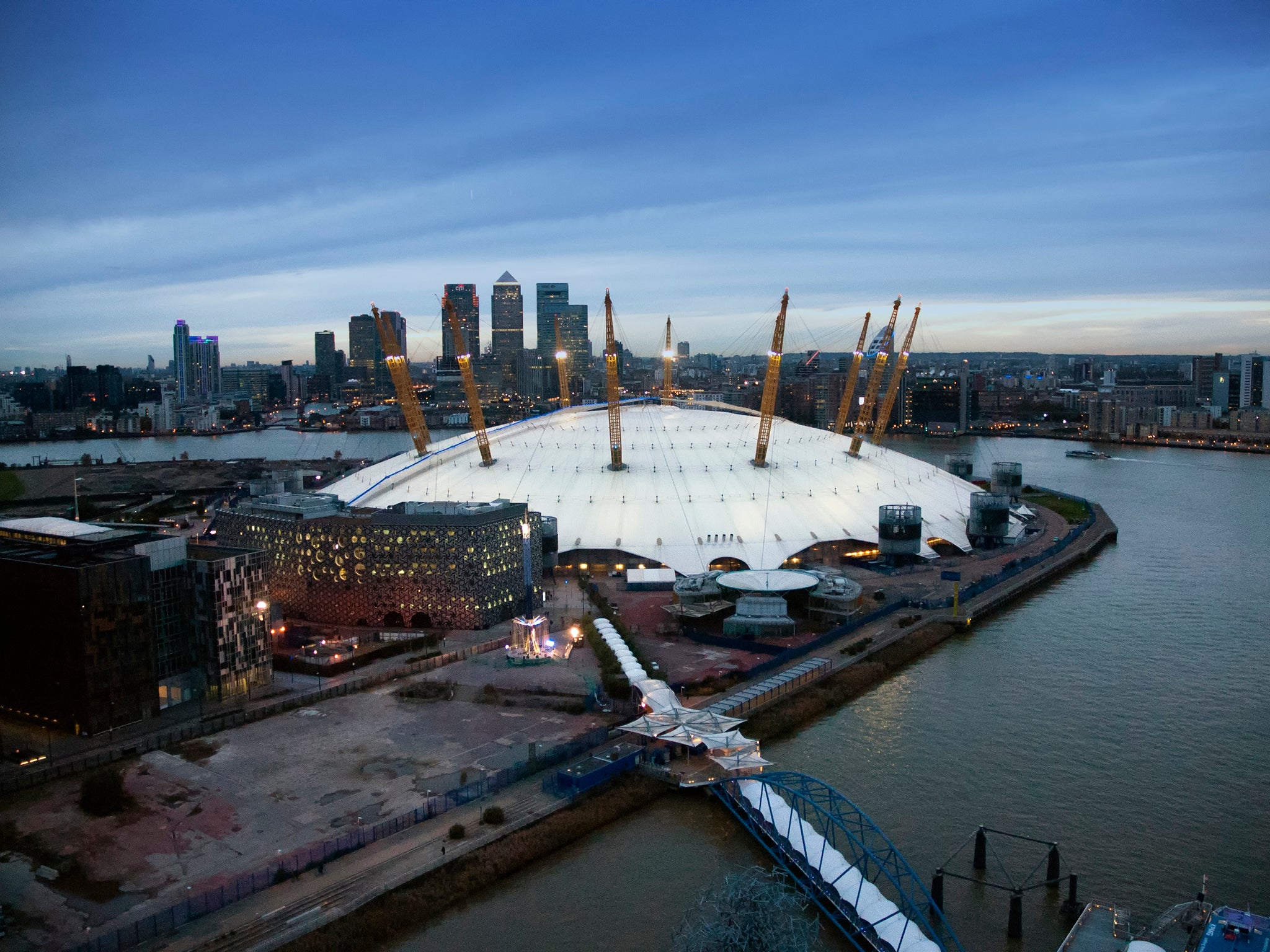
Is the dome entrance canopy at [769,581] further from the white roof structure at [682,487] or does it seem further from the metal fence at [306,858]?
the metal fence at [306,858]

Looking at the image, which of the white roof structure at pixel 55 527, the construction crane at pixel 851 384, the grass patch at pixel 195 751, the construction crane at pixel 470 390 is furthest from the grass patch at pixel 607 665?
the construction crane at pixel 851 384

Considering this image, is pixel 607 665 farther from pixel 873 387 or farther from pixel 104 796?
pixel 873 387

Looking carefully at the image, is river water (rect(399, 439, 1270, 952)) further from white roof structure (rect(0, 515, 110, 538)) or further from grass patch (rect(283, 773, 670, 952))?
white roof structure (rect(0, 515, 110, 538))

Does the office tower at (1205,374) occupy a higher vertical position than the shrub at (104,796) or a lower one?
higher

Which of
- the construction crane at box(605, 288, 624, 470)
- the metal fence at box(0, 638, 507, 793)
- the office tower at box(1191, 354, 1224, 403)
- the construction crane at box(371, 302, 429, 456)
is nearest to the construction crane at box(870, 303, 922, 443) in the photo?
the construction crane at box(605, 288, 624, 470)

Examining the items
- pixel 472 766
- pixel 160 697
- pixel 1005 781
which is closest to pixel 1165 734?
pixel 1005 781

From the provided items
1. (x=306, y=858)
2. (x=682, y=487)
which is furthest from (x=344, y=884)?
(x=682, y=487)

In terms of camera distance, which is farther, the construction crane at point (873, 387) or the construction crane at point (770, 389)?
the construction crane at point (873, 387)
